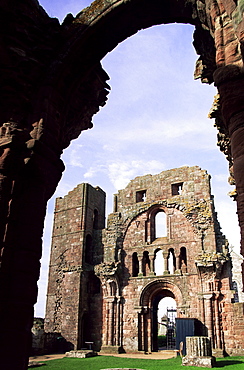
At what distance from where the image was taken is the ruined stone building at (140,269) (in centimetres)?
1614

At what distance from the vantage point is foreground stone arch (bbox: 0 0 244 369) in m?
3.61

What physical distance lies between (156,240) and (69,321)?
6.59 m

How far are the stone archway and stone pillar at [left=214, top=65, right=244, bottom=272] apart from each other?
610 inches

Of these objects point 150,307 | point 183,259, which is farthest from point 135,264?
point 183,259

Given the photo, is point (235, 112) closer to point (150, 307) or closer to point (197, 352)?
point (197, 352)

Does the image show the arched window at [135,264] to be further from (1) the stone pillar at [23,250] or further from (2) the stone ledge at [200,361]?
(1) the stone pillar at [23,250]

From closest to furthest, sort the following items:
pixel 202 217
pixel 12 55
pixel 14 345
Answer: pixel 14 345 < pixel 12 55 < pixel 202 217

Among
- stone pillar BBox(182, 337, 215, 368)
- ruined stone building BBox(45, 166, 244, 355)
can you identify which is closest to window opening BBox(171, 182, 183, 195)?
ruined stone building BBox(45, 166, 244, 355)

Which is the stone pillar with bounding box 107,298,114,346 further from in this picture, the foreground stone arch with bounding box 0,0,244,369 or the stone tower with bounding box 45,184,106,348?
the foreground stone arch with bounding box 0,0,244,369

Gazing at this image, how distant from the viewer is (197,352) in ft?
40.8

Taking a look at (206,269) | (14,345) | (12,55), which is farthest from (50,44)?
(206,269)

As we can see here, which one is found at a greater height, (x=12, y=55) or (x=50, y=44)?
(x=50, y=44)

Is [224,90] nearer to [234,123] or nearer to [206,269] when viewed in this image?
[234,123]

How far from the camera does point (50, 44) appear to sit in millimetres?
5176
